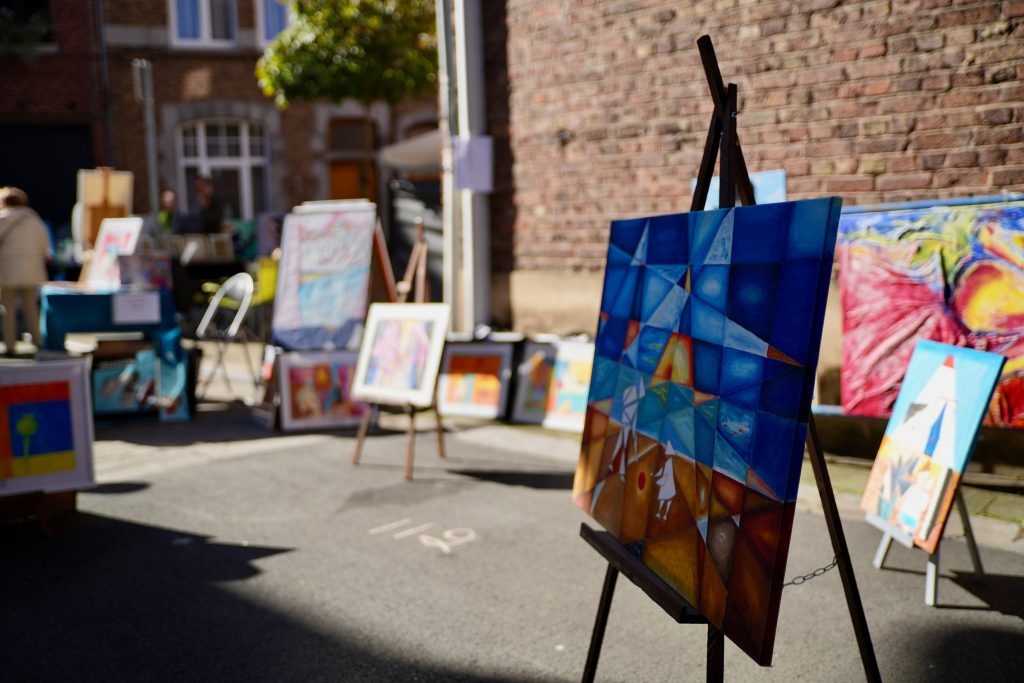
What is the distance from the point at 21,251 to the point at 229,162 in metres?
10.2

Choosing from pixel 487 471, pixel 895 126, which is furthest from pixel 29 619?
pixel 895 126

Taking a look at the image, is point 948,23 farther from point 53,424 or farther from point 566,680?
point 53,424

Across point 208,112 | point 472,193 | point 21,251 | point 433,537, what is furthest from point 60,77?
point 433,537

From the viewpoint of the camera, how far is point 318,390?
24.1 feet

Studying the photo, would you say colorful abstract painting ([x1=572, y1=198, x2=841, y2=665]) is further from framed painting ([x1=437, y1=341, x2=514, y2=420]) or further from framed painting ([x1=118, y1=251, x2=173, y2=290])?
framed painting ([x1=118, y1=251, x2=173, y2=290])

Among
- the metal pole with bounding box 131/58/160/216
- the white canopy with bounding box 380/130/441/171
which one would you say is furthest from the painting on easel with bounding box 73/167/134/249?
the metal pole with bounding box 131/58/160/216

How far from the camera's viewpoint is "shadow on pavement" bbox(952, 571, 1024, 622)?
3805mm

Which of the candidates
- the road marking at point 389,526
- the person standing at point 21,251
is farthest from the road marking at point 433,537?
the person standing at point 21,251

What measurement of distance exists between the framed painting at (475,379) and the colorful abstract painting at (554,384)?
0.45 feet

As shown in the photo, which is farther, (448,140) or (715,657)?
(448,140)

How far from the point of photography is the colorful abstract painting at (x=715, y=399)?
2.12m

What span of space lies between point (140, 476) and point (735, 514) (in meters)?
4.88

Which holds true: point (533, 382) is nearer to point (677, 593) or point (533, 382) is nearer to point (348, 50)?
point (677, 593)

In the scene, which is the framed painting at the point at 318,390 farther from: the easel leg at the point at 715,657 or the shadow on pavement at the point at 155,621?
the easel leg at the point at 715,657
